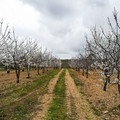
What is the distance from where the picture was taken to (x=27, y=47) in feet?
171

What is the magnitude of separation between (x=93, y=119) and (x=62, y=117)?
179 cm

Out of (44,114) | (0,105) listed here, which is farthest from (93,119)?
(0,105)

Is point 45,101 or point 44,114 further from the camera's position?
point 45,101

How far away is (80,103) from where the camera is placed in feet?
65.5

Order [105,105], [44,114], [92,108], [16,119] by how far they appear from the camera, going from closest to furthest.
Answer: [16,119] → [44,114] → [92,108] → [105,105]

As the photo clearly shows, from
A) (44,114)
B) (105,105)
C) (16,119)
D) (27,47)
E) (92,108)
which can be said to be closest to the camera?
(16,119)

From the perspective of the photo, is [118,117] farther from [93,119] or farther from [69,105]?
[69,105]

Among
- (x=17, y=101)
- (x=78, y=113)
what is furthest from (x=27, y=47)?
(x=78, y=113)

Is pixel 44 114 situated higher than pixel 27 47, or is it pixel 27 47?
pixel 27 47

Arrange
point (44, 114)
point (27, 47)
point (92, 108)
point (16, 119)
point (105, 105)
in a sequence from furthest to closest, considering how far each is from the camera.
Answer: point (27, 47)
point (105, 105)
point (92, 108)
point (44, 114)
point (16, 119)

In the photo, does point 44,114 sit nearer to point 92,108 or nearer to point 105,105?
point 92,108

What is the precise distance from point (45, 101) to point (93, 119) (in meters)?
5.85

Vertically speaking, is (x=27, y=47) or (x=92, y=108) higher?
(x=27, y=47)

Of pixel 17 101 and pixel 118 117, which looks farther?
pixel 17 101
